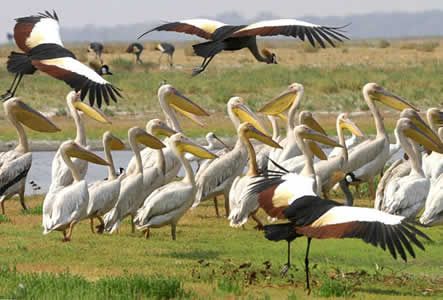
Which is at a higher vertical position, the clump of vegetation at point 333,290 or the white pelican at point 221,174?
the clump of vegetation at point 333,290

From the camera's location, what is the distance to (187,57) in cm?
4966

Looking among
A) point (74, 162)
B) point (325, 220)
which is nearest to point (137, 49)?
point (74, 162)

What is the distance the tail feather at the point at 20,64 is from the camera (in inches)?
476

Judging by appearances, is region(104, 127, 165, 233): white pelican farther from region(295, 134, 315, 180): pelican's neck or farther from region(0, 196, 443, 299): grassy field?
region(295, 134, 315, 180): pelican's neck

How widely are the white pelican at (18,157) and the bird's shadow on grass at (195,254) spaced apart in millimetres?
3436

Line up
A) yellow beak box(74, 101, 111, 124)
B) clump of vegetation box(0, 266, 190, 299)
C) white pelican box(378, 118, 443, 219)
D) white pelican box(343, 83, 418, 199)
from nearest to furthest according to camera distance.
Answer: clump of vegetation box(0, 266, 190, 299), white pelican box(378, 118, 443, 219), yellow beak box(74, 101, 111, 124), white pelican box(343, 83, 418, 199)

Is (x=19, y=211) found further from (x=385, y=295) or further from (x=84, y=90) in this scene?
(x=385, y=295)

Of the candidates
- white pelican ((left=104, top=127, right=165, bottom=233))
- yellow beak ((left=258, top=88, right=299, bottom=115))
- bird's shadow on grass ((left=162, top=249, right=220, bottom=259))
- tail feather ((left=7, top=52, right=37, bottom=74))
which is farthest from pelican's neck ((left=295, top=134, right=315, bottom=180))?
yellow beak ((left=258, top=88, right=299, bottom=115))

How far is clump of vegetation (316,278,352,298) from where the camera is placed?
8.30m

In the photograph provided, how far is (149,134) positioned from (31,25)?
1841 millimetres

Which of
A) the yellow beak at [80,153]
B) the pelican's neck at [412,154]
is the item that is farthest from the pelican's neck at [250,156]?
the yellow beak at [80,153]

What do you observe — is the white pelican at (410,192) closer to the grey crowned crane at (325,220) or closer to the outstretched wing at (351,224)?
the grey crowned crane at (325,220)

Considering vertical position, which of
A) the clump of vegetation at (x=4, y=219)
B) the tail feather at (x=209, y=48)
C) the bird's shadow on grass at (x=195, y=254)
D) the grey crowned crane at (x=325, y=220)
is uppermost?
the tail feather at (x=209, y=48)

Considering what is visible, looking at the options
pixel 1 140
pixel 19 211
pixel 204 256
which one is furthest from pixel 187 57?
pixel 204 256
